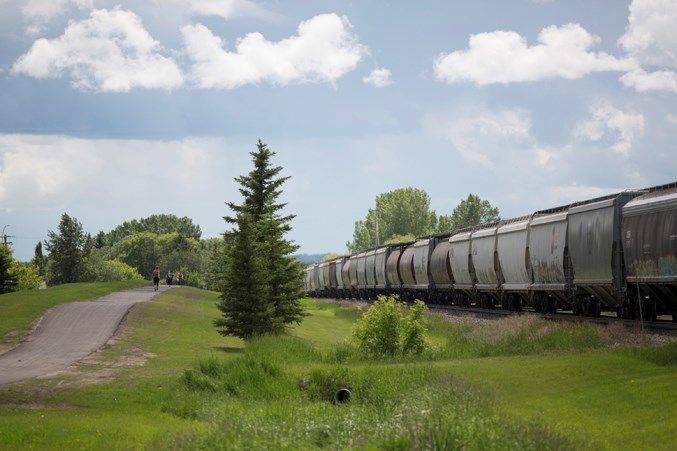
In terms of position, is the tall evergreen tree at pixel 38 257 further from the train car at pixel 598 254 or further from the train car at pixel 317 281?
the train car at pixel 598 254

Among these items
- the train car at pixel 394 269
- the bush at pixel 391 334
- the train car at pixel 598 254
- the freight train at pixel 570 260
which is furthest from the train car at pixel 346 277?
the bush at pixel 391 334

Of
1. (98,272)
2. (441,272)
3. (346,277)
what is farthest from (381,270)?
(98,272)

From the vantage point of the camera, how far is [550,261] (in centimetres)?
3788

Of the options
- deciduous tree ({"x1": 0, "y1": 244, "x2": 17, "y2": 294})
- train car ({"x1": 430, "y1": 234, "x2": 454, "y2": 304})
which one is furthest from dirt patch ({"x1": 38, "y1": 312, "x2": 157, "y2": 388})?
deciduous tree ({"x1": 0, "y1": 244, "x2": 17, "y2": 294})

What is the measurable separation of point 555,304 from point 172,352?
1685cm

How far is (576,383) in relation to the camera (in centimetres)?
1991

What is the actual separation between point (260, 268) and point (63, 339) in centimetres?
895

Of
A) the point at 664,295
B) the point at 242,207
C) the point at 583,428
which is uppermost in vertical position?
the point at 242,207

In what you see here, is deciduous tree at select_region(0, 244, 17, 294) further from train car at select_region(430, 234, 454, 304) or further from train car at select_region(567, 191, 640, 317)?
train car at select_region(567, 191, 640, 317)

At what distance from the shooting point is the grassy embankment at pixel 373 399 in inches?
558

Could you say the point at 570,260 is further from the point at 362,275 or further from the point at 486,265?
the point at 362,275

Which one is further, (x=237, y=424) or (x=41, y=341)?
(x=41, y=341)

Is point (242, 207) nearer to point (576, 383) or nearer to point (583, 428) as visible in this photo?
point (576, 383)

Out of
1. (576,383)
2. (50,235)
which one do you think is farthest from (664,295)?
(50,235)
